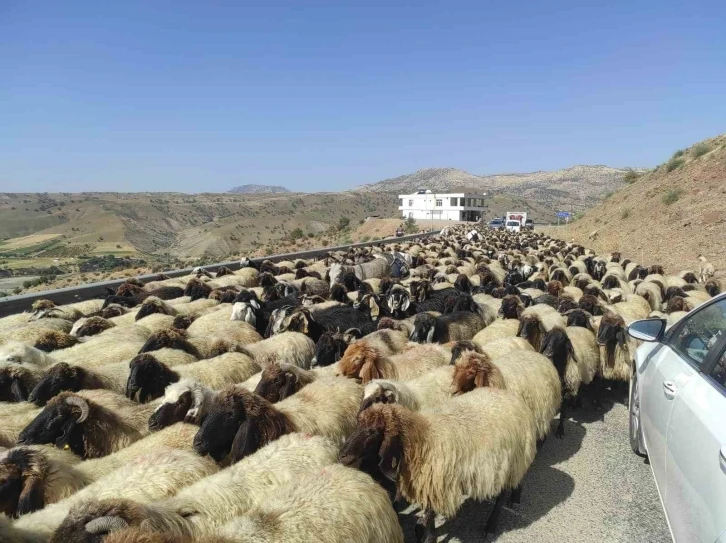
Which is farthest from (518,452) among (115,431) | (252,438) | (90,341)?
(90,341)

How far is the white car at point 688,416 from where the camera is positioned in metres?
2.48

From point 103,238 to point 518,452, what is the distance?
93970 millimetres

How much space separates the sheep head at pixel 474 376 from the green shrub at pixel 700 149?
4287cm

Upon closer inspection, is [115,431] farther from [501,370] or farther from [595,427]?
[595,427]

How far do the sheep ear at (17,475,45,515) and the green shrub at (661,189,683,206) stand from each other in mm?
37515

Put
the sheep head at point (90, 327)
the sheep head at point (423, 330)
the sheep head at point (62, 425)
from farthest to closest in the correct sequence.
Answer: the sheep head at point (90, 327) < the sheep head at point (423, 330) < the sheep head at point (62, 425)

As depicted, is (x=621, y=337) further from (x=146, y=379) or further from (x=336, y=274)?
(x=336, y=274)

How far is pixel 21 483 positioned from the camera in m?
3.59

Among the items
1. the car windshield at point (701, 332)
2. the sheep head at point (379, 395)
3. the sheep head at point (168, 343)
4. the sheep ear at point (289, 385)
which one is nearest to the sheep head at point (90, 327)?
the sheep head at point (168, 343)

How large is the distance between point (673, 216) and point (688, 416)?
104ft

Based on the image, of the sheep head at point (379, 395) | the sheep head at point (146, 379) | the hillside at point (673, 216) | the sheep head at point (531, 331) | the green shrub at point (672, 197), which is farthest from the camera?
the green shrub at point (672, 197)

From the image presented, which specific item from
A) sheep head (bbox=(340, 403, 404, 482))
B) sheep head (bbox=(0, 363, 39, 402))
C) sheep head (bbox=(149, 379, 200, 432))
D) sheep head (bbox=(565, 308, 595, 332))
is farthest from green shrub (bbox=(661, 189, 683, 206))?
sheep head (bbox=(0, 363, 39, 402))

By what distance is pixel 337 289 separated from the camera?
41.8ft

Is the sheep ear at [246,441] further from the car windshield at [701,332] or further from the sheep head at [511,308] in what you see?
the sheep head at [511,308]
